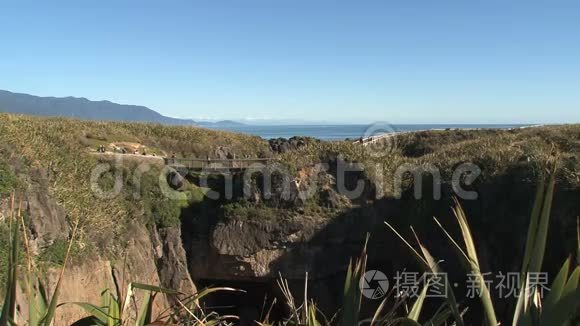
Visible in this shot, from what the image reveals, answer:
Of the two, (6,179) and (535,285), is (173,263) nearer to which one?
(6,179)

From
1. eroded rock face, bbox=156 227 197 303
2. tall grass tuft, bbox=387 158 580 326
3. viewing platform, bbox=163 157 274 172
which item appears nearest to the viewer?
tall grass tuft, bbox=387 158 580 326

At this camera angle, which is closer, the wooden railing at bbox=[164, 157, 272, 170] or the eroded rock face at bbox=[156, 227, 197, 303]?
the eroded rock face at bbox=[156, 227, 197, 303]

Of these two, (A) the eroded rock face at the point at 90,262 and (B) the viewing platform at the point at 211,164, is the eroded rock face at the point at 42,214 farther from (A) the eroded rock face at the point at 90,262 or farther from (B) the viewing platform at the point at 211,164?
(B) the viewing platform at the point at 211,164

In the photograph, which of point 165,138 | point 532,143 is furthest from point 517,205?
point 165,138

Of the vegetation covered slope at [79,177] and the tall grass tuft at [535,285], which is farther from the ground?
the tall grass tuft at [535,285]

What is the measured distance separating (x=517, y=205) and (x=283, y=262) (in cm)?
664

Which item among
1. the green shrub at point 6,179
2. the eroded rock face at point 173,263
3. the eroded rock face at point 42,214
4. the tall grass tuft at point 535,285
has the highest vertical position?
the tall grass tuft at point 535,285

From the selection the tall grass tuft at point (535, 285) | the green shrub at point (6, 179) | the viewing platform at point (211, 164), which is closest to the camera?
the tall grass tuft at point (535, 285)

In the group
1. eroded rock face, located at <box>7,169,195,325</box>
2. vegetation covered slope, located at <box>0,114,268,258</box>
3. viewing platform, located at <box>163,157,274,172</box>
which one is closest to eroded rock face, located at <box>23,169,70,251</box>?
eroded rock face, located at <box>7,169,195,325</box>

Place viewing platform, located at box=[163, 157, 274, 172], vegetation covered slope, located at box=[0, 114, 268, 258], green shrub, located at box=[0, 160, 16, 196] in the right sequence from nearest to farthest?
green shrub, located at box=[0, 160, 16, 196] → vegetation covered slope, located at box=[0, 114, 268, 258] → viewing platform, located at box=[163, 157, 274, 172]

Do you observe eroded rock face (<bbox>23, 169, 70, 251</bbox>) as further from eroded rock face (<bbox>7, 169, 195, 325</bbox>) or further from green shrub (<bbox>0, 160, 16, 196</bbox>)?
green shrub (<bbox>0, 160, 16, 196</bbox>)

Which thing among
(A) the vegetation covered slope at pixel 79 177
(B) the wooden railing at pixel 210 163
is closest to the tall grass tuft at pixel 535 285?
(A) the vegetation covered slope at pixel 79 177

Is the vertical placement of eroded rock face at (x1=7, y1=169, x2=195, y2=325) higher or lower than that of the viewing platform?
lower

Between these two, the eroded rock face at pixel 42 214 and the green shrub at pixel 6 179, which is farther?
the eroded rock face at pixel 42 214
